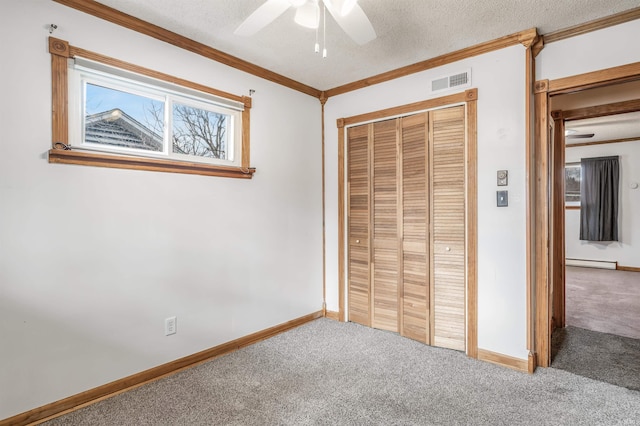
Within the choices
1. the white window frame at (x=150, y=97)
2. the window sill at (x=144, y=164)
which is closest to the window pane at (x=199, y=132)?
the white window frame at (x=150, y=97)

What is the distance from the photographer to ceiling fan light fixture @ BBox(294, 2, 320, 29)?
181 centimetres

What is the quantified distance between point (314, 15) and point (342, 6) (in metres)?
0.22

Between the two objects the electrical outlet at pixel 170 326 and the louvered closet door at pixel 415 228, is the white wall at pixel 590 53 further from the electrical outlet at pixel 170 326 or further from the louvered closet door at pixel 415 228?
the electrical outlet at pixel 170 326

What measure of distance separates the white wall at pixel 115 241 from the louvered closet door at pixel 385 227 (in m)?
0.89

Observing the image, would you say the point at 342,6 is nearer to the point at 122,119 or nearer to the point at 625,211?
the point at 122,119

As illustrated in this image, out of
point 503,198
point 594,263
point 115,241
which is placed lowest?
point 594,263

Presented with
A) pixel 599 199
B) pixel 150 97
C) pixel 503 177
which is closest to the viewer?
pixel 150 97

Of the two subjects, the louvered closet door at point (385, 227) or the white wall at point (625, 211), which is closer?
the louvered closet door at point (385, 227)

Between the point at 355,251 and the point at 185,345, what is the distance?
1837 millimetres

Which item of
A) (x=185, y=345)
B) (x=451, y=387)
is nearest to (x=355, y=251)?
(x=451, y=387)

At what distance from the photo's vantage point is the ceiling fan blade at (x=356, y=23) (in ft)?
5.72

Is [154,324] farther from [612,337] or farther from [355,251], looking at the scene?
[612,337]

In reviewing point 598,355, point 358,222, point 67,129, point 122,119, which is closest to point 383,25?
point 358,222

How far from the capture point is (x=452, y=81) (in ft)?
9.54
